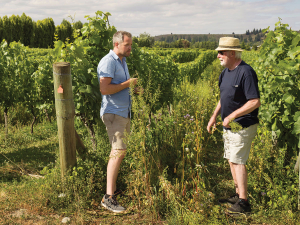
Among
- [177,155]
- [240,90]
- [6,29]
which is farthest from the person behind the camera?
[6,29]

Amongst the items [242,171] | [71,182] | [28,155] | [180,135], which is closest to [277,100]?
[242,171]

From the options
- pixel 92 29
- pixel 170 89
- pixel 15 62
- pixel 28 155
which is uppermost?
pixel 92 29

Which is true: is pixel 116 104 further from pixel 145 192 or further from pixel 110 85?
pixel 145 192

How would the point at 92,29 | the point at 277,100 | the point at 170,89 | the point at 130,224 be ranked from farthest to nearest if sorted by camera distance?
the point at 170,89
the point at 92,29
the point at 277,100
the point at 130,224

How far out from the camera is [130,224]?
2.79 metres

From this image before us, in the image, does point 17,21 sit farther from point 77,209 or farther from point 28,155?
point 77,209

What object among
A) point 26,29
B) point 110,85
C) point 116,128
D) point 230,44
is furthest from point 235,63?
point 26,29

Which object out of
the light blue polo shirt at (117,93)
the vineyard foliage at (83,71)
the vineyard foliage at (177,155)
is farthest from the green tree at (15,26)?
the light blue polo shirt at (117,93)

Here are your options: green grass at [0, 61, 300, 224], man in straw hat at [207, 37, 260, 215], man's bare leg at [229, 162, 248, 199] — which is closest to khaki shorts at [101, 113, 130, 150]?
green grass at [0, 61, 300, 224]

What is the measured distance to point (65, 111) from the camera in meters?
3.03

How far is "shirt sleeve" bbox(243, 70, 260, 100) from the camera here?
2.62 metres

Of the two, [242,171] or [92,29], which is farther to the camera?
[92,29]

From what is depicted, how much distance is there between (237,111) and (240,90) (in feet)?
0.77

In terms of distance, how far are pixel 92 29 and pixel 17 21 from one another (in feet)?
146
